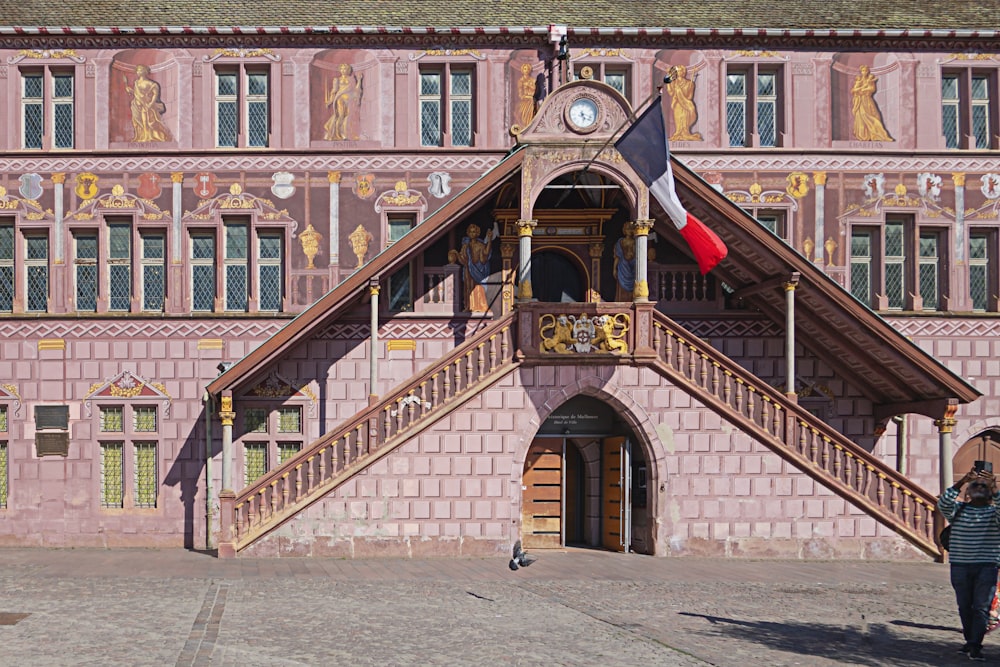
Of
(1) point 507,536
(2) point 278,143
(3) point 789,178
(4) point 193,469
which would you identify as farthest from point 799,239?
(4) point 193,469

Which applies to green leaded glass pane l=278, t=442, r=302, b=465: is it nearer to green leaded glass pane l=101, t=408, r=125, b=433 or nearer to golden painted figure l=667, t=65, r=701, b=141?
green leaded glass pane l=101, t=408, r=125, b=433

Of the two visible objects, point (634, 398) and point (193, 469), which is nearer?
point (634, 398)

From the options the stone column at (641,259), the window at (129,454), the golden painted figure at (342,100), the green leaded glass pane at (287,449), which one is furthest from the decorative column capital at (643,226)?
the window at (129,454)

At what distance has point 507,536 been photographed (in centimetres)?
2309

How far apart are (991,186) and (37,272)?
1944cm

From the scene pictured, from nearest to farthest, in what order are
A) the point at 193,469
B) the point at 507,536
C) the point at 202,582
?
1. the point at 202,582
2. the point at 507,536
3. the point at 193,469

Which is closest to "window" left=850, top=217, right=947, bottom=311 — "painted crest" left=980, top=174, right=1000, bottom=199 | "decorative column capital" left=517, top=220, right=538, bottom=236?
"painted crest" left=980, top=174, right=1000, bottom=199

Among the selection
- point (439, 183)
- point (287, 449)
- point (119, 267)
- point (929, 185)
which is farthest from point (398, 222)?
point (929, 185)

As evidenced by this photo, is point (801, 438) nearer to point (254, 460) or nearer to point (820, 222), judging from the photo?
point (820, 222)

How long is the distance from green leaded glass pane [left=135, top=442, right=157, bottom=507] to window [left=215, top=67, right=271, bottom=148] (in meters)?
6.29

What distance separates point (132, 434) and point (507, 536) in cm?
823

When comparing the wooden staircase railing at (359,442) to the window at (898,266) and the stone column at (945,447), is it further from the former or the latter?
the window at (898,266)

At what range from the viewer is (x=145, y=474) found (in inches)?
1036

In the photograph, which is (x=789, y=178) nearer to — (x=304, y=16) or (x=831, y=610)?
(x=304, y=16)
